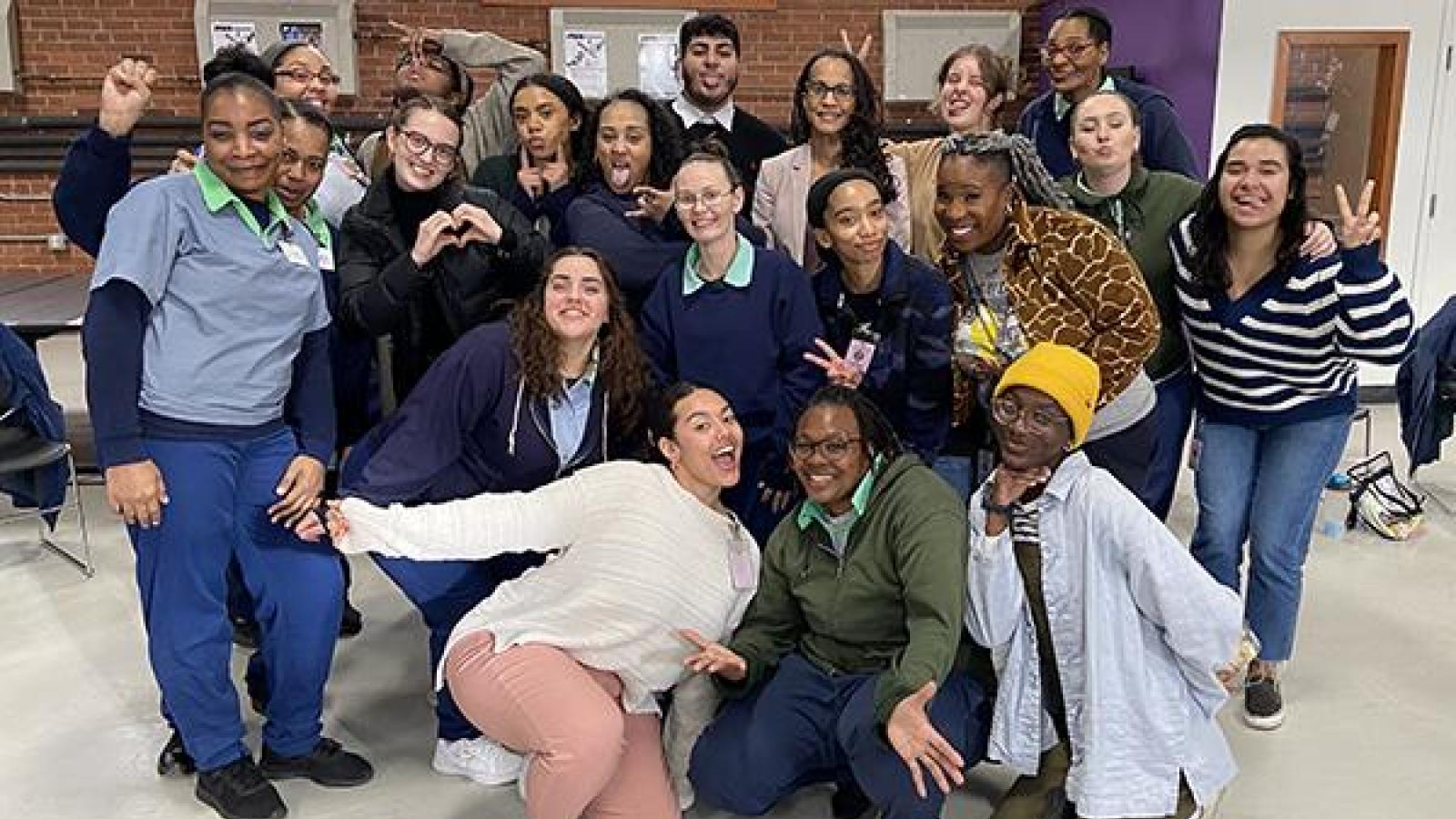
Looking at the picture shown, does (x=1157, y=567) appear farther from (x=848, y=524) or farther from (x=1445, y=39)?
(x=1445, y=39)

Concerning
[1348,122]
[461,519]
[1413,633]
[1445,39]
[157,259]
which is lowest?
[1413,633]

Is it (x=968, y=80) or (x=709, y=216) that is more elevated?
(x=968, y=80)

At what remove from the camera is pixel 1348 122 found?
611cm

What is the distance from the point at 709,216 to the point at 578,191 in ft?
1.84

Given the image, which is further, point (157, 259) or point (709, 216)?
point (709, 216)

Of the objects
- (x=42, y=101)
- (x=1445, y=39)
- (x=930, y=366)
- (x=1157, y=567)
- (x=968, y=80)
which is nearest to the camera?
(x=1157, y=567)

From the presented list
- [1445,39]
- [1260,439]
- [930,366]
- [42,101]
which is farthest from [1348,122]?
[42,101]

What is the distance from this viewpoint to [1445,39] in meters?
5.91

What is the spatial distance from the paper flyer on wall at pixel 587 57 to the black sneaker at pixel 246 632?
5.50 m

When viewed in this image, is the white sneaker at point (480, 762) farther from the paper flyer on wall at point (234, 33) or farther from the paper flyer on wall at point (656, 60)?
the paper flyer on wall at point (234, 33)

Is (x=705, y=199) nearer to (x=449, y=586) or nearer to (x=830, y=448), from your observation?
(x=830, y=448)

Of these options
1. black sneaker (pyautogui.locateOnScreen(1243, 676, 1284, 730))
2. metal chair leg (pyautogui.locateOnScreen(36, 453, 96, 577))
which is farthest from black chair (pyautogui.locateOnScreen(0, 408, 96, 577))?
black sneaker (pyautogui.locateOnScreen(1243, 676, 1284, 730))

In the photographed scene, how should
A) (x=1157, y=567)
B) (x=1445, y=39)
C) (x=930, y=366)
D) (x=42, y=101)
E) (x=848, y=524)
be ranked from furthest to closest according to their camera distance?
(x=42, y=101)
(x=1445, y=39)
(x=930, y=366)
(x=848, y=524)
(x=1157, y=567)

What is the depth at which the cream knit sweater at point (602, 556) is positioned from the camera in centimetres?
243
